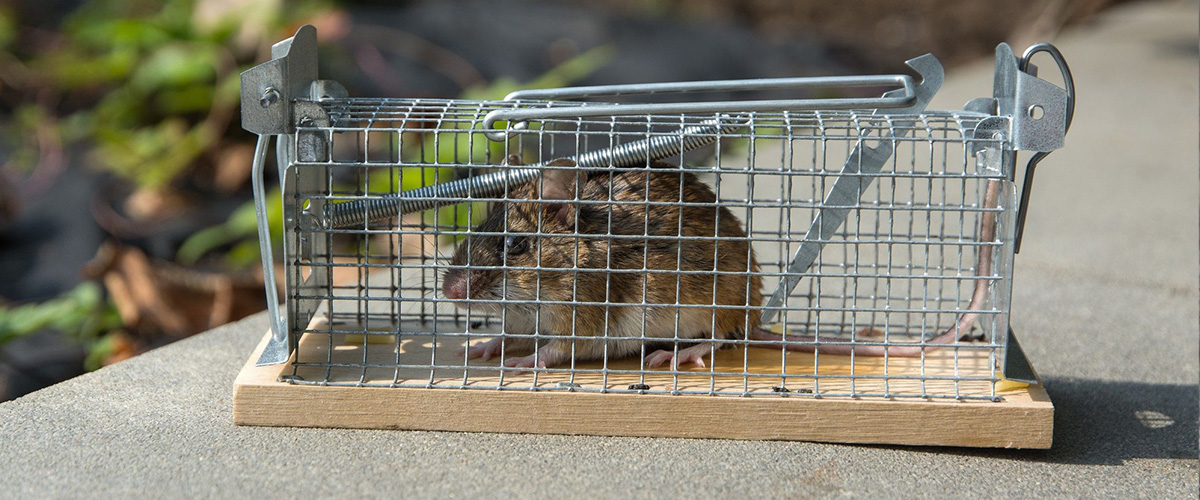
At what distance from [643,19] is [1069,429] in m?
7.67

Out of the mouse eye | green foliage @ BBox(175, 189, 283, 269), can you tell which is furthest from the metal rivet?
green foliage @ BBox(175, 189, 283, 269)

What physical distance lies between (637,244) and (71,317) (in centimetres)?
244

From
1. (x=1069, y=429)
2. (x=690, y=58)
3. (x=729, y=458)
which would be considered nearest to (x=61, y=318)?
(x=729, y=458)

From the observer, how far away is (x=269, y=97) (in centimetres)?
275

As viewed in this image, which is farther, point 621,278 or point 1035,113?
point 621,278

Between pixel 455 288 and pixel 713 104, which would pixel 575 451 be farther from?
pixel 713 104

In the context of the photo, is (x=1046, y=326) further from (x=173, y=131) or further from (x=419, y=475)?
(x=173, y=131)

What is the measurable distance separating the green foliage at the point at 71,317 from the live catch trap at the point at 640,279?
1.34m

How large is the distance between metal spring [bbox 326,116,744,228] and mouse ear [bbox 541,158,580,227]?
4 centimetres

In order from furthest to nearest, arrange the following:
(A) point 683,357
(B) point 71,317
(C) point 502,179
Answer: (B) point 71,317 → (A) point 683,357 → (C) point 502,179

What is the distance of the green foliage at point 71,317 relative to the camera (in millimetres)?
3969

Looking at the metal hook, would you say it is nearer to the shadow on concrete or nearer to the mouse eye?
the shadow on concrete

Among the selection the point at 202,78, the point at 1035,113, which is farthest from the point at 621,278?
the point at 202,78

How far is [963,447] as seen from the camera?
2.87 meters
